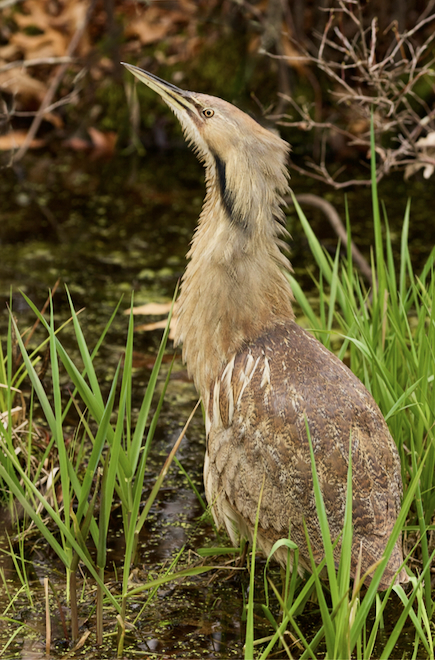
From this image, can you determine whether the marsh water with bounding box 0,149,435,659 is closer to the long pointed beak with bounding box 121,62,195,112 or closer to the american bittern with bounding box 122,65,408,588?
the american bittern with bounding box 122,65,408,588

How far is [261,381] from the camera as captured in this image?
2182 mm

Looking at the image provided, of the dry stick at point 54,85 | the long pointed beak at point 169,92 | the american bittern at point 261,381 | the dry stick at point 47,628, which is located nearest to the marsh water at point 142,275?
the dry stick at point 47,628

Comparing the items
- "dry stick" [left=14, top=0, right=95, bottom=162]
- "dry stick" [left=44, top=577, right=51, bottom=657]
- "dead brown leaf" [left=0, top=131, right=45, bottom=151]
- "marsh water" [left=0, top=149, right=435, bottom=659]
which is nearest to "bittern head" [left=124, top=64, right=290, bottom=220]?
"marsh water" [left=0, top=149, right=435, bottom=659]

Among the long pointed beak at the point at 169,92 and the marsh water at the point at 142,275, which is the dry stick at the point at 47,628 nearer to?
the marsh water at the point at 142,275

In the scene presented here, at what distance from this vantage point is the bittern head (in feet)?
7.27

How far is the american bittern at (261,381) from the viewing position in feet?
6.81

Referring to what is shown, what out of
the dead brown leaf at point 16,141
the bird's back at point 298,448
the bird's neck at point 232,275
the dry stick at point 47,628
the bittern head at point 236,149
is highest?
the bittern head at point 236,149

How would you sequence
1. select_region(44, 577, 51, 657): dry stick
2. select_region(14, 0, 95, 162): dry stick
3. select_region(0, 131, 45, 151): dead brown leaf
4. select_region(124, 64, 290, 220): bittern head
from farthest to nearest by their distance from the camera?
select_region(0, 131, 45, 151): dead brown leaf
select_region(14, 0, 95, 162): dry stick
select_region(124, 64, 290, 220): bittern head
select_region(44, 577, 51, 657): dry stick

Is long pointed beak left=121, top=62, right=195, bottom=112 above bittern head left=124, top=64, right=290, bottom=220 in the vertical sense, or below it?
above

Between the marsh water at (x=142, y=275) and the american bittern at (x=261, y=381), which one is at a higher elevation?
the american bittern at (x=261, y=381)

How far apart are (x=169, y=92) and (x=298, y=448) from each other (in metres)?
0.98

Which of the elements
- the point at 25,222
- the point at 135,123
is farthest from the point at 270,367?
the point at 135,123

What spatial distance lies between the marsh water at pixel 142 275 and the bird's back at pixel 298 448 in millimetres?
297

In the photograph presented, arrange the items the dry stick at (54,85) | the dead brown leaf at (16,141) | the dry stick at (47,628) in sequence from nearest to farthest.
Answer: the dry stick at (47,628)
the dry stick at (54,85)
the dead brown leaf at (16,141)
